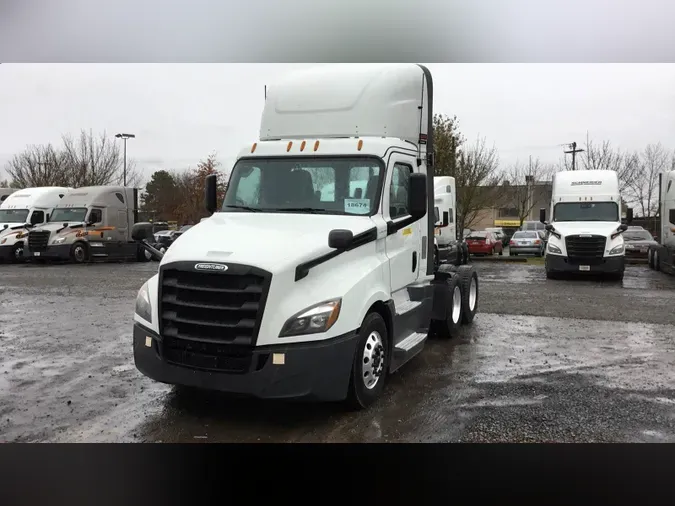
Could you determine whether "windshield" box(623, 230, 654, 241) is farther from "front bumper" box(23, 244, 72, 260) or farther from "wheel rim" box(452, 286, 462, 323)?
"front bumper" box(23, 244, 72, 260)

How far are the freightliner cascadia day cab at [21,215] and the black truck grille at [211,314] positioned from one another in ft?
75.4

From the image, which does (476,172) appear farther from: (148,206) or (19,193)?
(148,206)

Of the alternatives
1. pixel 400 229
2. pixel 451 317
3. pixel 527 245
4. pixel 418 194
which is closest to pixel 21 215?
pixel 451 317

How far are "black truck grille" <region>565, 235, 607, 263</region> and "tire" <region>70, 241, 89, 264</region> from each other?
62.2 ft

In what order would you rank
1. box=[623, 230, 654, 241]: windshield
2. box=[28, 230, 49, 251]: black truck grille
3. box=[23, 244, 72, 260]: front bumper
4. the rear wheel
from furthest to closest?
1. box=[623, 230, 654, 241]: windshield
2. box=[28, 230, 49, 251]: black truck grille
3. box=[23, 244, 72, 260]: front bumper
4. the rear wheel

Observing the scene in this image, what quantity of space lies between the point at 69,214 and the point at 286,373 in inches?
895

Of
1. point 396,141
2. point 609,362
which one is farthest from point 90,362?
point 609,362

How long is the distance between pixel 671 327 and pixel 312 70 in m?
7.69

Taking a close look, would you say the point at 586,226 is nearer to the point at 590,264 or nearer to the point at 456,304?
the point at 590,264

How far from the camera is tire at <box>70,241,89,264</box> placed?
23.7 metres

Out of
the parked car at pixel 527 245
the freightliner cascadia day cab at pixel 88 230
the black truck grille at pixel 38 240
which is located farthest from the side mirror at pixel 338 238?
the parked car at pixel 527 245

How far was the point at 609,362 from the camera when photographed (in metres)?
7.57

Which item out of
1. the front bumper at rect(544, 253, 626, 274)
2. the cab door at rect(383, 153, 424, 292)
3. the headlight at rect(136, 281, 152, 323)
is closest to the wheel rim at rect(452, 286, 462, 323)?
Answer: the cab door at rect(383, 153, 424, 292)

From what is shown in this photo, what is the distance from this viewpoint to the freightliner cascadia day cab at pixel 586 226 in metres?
17.4
